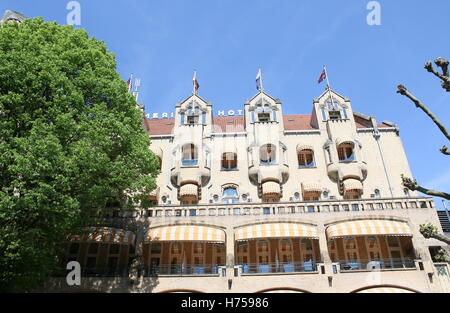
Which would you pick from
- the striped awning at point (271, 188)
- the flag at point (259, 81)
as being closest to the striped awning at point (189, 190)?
the striped awning at point (271, 188)

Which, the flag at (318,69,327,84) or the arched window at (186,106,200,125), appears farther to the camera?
the flag at (318,69,327,84)

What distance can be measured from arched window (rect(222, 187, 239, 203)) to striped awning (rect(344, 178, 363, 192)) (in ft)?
30.2

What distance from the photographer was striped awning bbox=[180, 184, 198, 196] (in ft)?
93.2

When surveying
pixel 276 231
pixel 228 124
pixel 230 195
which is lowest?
pixel 276 231

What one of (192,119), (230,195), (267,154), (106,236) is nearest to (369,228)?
(267,154)

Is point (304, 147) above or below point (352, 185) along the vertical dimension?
above

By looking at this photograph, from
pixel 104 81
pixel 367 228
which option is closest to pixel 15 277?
pixel 104 81

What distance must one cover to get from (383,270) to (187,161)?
17.4 m

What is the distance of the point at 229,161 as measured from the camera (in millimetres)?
31344

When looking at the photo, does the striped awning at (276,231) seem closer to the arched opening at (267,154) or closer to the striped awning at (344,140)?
the arched opening at (267,154)

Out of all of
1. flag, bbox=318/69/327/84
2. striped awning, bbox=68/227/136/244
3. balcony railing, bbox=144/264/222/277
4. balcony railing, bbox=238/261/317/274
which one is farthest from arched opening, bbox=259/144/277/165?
striped awning, bbox=68/227/136/244

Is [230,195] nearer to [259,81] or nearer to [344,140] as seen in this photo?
[344,140]

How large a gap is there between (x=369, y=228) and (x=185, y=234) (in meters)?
12.7

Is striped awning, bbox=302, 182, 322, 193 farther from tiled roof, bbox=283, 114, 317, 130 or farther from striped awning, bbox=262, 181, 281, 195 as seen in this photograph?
tiled roof, bbox=283, 114, 317, 130
